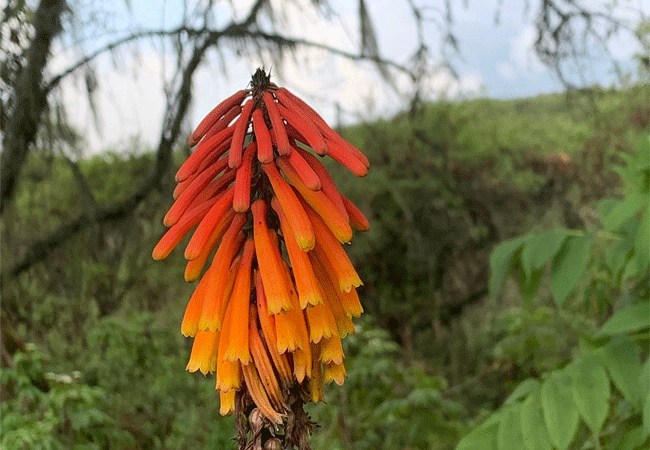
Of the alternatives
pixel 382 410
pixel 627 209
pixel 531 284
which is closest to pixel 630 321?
pixel 627 209

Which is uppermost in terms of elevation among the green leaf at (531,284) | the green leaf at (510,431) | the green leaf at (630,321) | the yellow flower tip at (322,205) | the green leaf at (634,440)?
the yellow flower tip at (322,205)

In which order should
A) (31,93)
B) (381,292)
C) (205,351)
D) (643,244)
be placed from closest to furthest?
(205,351) < (643,244) < (31,93) < (381,292)

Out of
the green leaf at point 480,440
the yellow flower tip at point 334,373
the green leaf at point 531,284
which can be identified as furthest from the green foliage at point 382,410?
the yellow flower tip at point 334,373

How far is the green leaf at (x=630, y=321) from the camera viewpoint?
7.35 feet

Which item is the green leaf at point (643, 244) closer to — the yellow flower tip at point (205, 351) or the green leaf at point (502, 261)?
the green leaf at point (502, 261)

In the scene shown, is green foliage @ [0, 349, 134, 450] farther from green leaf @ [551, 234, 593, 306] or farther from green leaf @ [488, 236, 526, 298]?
green leaf @ [551, 234, 593, 306]

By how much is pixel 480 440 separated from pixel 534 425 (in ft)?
0.74

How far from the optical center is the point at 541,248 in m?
2.75

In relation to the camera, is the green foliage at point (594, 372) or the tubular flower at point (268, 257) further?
the green foliage at point (594, 372)

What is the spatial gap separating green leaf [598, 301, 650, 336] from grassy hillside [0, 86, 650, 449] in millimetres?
996

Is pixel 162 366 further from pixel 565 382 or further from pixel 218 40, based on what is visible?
pixel 565 382

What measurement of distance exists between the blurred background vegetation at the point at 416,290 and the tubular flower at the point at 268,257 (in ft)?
3.71

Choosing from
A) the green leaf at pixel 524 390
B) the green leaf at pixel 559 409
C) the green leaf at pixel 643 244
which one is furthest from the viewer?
the green leaf at pixel 524 390

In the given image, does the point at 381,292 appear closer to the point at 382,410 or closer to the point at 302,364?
the point at 382,410
